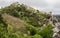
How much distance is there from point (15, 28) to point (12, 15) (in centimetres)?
718

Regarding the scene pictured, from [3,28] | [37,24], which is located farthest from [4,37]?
[37,24]

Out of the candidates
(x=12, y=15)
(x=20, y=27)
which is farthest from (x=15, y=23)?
(x=12, y=15)

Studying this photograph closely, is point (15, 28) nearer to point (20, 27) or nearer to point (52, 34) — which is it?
point (20, 27)

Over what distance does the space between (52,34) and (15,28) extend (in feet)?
15.1

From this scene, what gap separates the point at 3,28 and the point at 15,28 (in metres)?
1.96

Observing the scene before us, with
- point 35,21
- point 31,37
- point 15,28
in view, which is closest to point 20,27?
point 15,28

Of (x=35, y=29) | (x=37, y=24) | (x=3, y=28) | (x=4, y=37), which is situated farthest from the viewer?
(x=37, y=24)

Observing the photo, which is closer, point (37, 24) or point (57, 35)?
point (57, 35)

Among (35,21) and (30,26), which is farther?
(35,21)

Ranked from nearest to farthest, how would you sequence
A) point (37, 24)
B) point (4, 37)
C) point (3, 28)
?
1. point (4, 37)
2. point (3, 28)
3. point (37, 24)

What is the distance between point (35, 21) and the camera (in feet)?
133

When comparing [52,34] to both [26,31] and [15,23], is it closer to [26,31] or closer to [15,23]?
[26,31]

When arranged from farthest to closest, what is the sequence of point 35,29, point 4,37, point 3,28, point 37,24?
point 37,24 → point 35,29 → point 3,28 → point 4,37

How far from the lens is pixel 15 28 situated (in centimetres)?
3416
